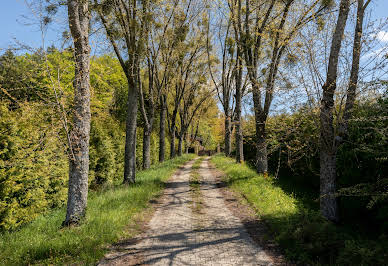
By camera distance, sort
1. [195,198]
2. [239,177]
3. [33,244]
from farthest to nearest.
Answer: [239,177] < [195,198] < [33,244]

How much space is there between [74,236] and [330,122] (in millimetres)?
6728

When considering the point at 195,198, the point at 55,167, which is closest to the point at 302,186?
the point at 195,198

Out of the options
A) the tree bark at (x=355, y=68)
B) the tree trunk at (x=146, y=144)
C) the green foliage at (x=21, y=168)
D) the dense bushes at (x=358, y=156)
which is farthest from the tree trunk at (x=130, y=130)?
the tree bark at (x=355, y=68)

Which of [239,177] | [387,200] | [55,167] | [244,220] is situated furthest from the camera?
[239,177]

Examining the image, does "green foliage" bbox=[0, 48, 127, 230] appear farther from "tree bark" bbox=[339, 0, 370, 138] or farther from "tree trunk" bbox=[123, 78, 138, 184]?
"tree bark" bbox=[339, 0, 370, 138]

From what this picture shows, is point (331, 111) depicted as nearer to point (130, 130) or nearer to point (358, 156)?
point (358, 156)

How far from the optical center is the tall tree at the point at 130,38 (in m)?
10.6

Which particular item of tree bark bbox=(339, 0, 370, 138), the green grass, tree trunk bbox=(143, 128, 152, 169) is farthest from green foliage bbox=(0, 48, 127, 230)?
tree trunk bbox=(143, 128, 152, 169)

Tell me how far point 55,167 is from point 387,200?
9274mm

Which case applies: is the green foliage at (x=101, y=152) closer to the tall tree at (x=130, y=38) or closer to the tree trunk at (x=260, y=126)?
the tall tree at (x=130, y=38)

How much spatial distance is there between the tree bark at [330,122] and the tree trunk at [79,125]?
6013 mm

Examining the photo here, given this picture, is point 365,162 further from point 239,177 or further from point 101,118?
point 101,118

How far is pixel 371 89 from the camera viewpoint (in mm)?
6113

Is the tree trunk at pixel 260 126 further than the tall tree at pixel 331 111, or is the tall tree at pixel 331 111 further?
the tree trunk at pixel 260 126
